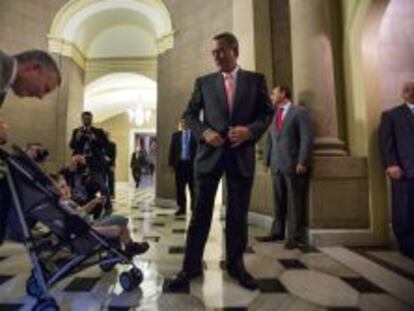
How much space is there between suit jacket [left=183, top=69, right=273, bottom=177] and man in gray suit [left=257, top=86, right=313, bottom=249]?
4.05ft

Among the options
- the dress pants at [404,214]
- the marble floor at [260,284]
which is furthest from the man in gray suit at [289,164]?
the dress pants at [404,214]

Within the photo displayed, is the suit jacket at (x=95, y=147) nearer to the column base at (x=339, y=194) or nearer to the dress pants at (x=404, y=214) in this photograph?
the column base at (x=339, y=194)

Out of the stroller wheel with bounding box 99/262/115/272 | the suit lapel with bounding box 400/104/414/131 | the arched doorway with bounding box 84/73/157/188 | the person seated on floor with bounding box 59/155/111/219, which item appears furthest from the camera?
the arched doorway with bounding box 84/73/157/188

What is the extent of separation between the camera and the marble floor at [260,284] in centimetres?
192

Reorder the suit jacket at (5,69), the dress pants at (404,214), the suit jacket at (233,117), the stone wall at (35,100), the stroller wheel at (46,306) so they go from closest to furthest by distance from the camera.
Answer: the suit jacket at (5,69)
the stroller wheel at (46,306)
the suit jacket at (233,117)
the dress pants at (404,214)
the stone wall at (35,100)

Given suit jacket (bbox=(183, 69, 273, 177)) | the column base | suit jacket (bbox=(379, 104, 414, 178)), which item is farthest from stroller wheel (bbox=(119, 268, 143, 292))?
suit jacket (bbox=(379, 104, 414, 178))

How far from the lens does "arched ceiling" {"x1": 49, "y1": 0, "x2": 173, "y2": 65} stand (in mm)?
7562

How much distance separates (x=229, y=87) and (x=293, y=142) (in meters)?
1.43

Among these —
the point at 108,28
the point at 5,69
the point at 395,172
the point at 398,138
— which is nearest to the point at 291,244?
the point at 395,172

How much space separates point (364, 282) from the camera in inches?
91.3

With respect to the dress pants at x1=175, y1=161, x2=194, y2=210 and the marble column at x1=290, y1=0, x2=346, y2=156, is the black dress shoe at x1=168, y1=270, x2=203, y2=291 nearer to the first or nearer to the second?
the marble column at x1=290, y1=0, x2=346, y2=156

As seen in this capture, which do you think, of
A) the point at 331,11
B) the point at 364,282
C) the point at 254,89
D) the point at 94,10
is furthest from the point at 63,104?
the point at 364,282

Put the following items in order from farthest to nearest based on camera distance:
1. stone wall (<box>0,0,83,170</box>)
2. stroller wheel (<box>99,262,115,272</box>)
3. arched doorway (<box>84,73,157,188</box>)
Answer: arched doorway (<box>84,73,157,188</box>) < stone wall (<box>0,0,83,170</box>) < stroller wheel (<box>99,262,115,272</box>)

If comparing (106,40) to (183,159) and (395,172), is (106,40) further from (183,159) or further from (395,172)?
(395,172)
